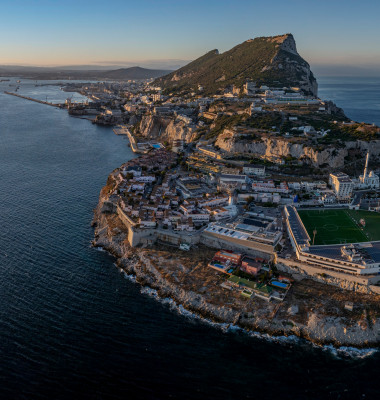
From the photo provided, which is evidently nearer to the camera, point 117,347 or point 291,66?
point 117,347

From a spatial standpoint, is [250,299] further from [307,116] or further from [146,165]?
[307,116]

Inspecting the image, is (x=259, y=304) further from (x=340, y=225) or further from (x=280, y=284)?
(x=340, y=225)

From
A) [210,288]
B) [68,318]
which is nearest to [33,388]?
[68,318]

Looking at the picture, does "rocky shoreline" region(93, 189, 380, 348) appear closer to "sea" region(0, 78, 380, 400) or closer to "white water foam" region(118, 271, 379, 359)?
"white water foam" region(118, 271, 379, 359)

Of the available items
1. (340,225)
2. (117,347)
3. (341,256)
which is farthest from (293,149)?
(117,347)

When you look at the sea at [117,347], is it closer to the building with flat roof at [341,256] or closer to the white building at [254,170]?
the building with flat roof at [341,256]

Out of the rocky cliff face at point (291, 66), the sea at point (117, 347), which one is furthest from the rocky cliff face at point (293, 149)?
the rocky cliff face at point (291, 66)
